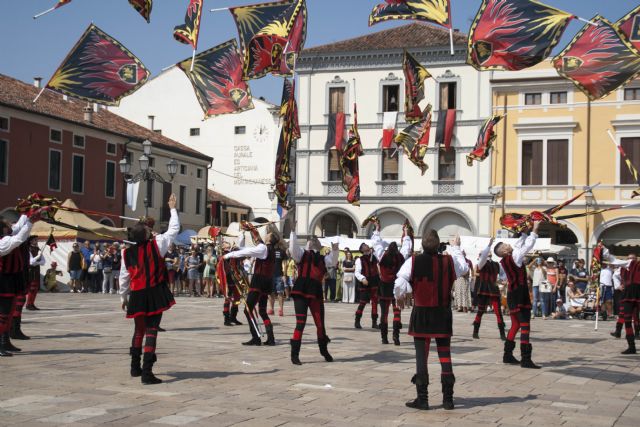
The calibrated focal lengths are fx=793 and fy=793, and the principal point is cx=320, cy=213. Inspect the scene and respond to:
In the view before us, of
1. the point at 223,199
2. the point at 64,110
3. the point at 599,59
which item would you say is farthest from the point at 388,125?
the point at 599,59

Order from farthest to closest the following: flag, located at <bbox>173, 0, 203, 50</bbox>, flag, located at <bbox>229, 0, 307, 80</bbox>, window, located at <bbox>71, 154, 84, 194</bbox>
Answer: window, located at <bbox>71, 154, 84, 194</bbox> < flag, located at <bbox>229, 0, 307, 80</bbox> < flag, located at <bbox>173, 0, 203, 50</bbox>

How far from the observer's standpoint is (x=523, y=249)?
11.6 meters

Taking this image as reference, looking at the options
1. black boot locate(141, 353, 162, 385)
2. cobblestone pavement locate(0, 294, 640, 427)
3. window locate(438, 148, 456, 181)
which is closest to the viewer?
cobblestone pavement locate(0, 294, 640, 427)

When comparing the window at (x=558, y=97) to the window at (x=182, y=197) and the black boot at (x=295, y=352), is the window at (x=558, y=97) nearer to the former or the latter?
the window at (x=182, y=197)

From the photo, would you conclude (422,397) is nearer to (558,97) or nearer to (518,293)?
(518,293)

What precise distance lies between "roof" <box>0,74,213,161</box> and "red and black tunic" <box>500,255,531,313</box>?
29474 mm

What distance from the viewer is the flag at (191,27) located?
12953mm

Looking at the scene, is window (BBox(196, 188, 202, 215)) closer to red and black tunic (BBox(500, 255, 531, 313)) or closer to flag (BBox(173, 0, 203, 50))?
flag (BBox(173, 0, 203, 50))

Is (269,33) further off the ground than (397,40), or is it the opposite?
(397,40)

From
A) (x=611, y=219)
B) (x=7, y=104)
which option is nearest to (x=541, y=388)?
(x=611, y=219)

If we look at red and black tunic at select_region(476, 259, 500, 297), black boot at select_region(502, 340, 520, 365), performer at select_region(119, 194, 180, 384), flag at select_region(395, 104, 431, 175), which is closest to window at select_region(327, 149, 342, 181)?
flag at select_region(395, 104, 431, 175)

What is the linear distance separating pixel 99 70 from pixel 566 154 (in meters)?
29.7

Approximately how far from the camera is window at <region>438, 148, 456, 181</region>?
40963 millimetres

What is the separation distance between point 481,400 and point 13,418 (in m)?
4.91
